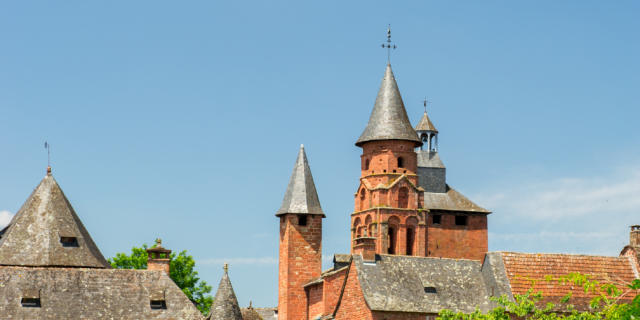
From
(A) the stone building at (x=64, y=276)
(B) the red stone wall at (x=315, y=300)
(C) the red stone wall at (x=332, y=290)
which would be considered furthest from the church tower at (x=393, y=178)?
(A) the stone building at (x=64, y=276)

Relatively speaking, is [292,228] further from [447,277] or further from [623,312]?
[623,312]

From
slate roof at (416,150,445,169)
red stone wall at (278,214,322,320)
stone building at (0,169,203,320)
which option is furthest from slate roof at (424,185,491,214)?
stone building at (0,169,203,320)

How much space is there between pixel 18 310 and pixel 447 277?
19.2m

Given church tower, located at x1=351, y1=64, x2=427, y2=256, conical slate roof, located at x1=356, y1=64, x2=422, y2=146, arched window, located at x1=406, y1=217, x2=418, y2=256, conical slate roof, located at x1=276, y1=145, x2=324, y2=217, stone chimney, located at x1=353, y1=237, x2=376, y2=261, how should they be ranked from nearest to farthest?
stone chimney, located at x1=353, y1=237, x2=376, y2=261, conical slate roof, located at x1=276, y1=145, x2=324, y2=217, church tower, located at x1=351, y1=64, x2=427, y2=256, conical slate roof, located at x1=356, y1=64, x2=422, y2=146, arched window, located at x1=406, y1=217, x2=418, y2=256

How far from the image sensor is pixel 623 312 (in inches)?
781

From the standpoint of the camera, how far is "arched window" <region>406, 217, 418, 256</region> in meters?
67.2

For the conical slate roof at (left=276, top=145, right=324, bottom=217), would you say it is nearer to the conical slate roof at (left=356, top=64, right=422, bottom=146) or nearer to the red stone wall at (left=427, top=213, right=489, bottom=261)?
the conical slate roof at (left=356, top=64, right=422, bottom=146)

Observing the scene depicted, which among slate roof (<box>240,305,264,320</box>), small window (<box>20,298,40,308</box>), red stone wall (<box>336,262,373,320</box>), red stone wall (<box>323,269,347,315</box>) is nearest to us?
small window (<box>20,298,40,308</box>)

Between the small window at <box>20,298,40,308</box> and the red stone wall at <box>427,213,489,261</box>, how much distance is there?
2871cm

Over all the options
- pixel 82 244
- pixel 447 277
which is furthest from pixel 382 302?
pixel 82 244

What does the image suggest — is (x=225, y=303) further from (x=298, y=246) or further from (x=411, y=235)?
(x=411, y=235)

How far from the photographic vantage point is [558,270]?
171 feet

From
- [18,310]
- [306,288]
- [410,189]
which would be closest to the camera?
[18,310]

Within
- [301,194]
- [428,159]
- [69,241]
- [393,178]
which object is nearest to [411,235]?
[393,178]
